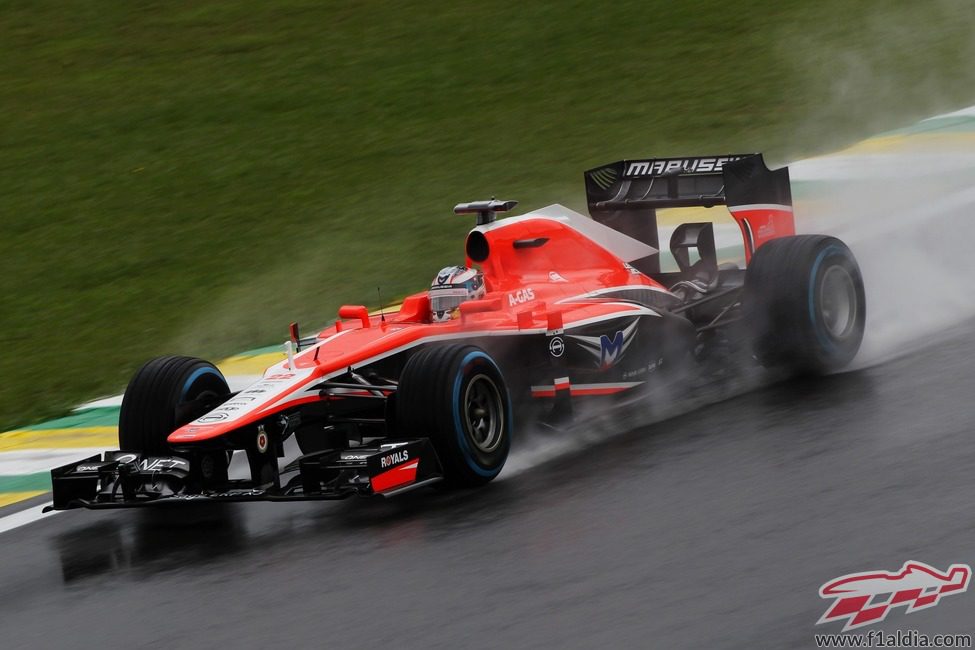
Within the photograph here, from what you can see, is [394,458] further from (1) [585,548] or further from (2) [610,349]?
(2) [610,349]

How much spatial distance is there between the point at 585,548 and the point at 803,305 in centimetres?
319

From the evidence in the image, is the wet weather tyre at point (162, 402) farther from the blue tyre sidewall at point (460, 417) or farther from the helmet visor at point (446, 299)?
the blue tyre sidewall at point (460, 417)

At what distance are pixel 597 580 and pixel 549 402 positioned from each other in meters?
2.62

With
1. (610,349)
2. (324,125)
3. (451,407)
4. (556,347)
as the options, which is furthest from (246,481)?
(324,125)

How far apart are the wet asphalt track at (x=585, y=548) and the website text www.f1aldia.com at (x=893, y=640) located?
0.06m

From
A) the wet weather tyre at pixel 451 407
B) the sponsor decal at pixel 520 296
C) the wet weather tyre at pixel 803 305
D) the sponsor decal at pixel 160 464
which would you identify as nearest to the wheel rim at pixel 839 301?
the wet weather tyre at pixel 803 305

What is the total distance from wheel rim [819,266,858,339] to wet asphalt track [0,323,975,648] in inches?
30.0

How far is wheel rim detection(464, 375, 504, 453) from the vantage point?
320 inches

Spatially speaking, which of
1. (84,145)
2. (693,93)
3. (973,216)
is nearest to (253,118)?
(84,145)

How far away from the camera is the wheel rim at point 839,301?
973 centimetres

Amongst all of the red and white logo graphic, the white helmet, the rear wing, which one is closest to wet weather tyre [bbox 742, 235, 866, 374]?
the rear wing

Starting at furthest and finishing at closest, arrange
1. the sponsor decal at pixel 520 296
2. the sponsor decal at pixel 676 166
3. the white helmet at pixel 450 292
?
the sponsor decal at pixel 676 166
the sponsor decal at pixel 520 296
the white helmet at pixel 450 292

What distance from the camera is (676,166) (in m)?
11.0

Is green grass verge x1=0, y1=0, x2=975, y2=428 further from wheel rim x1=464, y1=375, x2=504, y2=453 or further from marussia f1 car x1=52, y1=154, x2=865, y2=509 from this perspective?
wheel rim x1=464, y1=375, x2=504, y2=453
